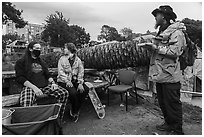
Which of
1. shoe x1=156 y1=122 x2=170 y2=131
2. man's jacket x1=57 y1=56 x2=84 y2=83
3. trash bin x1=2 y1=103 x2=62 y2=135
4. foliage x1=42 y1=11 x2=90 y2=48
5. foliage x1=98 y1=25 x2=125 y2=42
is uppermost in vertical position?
foliage x1=42 y1=11 x2=90 y2=48

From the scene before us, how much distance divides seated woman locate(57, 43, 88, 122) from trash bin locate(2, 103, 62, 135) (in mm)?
762

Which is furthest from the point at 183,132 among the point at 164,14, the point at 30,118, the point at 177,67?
the point at 30,118

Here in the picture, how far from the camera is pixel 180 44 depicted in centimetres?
233

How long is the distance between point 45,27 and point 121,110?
14.5m

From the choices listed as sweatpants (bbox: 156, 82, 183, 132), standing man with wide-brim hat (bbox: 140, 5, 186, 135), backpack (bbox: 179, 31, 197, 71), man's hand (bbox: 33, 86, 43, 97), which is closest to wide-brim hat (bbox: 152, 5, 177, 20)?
standing man with wide-brim hat (bbox: 140, 5, 186, 135)

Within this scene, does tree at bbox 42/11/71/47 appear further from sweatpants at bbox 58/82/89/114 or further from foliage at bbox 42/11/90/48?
sweatpants at bbox 58/82/89/114

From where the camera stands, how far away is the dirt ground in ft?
9.00

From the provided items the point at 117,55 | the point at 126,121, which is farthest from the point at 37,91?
the point at 117,55

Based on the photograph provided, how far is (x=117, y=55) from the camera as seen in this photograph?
177 inches

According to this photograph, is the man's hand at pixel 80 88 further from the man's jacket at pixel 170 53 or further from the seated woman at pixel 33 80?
the man's jacket at pixel 170 53

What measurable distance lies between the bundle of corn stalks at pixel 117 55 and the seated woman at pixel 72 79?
1.40 metres

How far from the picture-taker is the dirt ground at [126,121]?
2.74 metres

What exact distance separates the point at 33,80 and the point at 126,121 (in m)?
1.70

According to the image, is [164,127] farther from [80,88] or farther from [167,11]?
[167,11]
